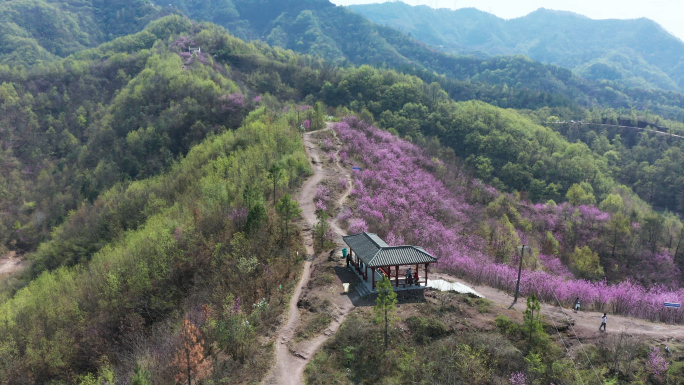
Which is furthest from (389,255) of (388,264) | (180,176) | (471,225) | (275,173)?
(180,176)

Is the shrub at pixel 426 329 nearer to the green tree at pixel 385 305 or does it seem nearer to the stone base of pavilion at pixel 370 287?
the green tree at pixel 385 305

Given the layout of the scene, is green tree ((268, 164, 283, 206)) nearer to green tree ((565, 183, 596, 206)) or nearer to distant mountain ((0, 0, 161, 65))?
green tree ((565, 183, 596, 206))

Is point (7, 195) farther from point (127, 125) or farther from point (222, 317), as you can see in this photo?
point (222, 317)

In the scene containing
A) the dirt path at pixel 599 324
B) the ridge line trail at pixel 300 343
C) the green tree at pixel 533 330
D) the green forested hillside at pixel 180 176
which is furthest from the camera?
the green forested hillside at pixel 180 176

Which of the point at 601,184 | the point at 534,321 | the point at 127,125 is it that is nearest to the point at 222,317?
the point at 534,321

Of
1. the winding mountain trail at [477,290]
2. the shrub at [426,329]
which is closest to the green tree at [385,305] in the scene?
the shrub at [426,329]

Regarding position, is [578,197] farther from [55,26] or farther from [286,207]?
[55,26]
